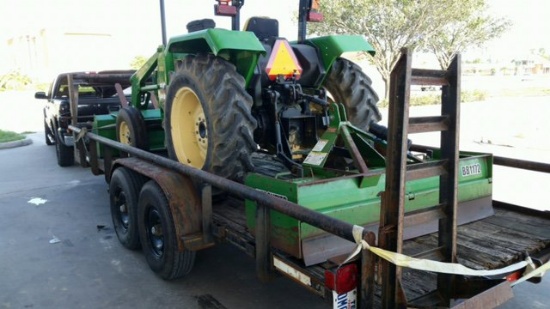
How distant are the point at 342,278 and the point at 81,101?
25.4 feet

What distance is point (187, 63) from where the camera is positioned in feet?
14.1

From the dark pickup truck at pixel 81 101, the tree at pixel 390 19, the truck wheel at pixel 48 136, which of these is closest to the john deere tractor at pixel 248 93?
the dark pickup truck at pixel 81 101

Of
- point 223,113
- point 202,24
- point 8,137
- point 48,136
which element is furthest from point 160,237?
point 8,137

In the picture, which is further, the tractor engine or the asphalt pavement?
the tractor engine

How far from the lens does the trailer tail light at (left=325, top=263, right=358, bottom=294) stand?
7.39ft

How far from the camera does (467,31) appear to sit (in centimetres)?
2511

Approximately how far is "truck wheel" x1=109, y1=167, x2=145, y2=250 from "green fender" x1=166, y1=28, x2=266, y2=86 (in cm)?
138

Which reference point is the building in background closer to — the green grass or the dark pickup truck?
the green grass

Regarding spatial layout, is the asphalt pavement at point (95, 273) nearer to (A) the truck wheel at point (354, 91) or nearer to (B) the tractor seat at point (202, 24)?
(A) the truck wheel at point (354, 91)

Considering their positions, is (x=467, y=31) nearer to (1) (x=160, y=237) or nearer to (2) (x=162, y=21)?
(2) (x=162, y=21)

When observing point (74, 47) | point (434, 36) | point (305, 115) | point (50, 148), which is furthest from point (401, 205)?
point (74, 47)

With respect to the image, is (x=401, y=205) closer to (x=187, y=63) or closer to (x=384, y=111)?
(x=187, y=63)

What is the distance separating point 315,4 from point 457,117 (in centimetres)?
337

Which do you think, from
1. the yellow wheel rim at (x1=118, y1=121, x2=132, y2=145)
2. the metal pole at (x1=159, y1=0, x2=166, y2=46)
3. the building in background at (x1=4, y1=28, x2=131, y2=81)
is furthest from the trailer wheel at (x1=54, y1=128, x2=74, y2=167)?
the building in background at (x1=4, y1=28, x2=131, y2=81)
